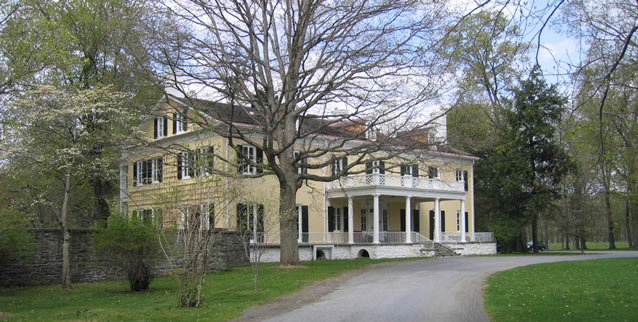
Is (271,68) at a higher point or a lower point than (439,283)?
higher

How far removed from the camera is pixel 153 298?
15.6 meters

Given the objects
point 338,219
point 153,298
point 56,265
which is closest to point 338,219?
point 338,219

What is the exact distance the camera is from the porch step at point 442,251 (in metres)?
34.6

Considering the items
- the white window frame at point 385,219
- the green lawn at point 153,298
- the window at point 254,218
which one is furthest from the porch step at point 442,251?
the window at point 254,218

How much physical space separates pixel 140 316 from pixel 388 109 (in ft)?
42.3

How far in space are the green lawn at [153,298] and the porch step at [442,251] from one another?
1391cm

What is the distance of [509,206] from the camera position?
131ft

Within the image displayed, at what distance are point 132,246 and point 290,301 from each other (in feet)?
18.1

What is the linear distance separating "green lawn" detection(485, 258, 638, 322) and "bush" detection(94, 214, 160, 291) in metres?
9.51

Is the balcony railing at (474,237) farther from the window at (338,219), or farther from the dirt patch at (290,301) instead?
the dirt patch at (290,301)

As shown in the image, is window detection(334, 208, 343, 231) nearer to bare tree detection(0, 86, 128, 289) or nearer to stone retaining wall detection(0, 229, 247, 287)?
stone retaining wall detection(0, 229, 247, 287)

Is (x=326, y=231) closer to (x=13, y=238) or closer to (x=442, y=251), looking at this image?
(x=442, y=251)

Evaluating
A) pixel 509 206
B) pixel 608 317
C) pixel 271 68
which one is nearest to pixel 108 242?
pixel 271 68

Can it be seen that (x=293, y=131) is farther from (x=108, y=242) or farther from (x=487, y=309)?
(x=487, y=309)
